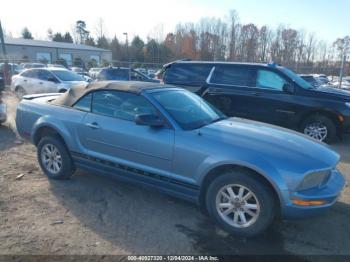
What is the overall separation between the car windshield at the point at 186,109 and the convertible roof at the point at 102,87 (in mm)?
241

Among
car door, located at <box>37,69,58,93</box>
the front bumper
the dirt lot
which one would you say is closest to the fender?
the dirt lot

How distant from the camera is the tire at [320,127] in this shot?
7.37 m

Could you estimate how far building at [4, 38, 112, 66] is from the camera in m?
51.8

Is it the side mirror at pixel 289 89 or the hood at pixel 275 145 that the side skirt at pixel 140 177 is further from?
the side mirror at pixel 289 89

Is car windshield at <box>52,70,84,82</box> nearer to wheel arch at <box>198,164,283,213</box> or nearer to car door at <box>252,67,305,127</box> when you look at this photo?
car door at <box>252,67,305,127</box>

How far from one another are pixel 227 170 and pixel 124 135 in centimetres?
143

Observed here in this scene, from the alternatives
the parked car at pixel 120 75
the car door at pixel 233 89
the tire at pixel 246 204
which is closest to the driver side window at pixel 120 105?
the tire at pixel 246 204

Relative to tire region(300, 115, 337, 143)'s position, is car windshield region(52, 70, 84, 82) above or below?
above

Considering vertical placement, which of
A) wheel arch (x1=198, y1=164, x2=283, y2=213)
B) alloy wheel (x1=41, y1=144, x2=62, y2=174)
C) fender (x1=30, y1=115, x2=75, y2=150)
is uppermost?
fender (x1=30, y1=115, x2=75, y2=150)

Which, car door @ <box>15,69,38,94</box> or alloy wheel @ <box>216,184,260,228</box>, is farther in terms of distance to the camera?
car door @ <box>15,69,38,94</box>

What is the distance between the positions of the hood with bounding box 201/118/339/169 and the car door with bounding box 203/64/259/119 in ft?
13.5

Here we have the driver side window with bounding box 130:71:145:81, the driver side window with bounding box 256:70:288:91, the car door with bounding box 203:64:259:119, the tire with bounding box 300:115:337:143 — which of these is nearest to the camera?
the tire with bounding box 300:115:337:143

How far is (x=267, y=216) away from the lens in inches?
127

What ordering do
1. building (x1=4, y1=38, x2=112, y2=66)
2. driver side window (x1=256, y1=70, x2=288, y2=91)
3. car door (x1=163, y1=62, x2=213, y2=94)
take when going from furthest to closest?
1. building (x1=4, y1=38, x2=112, y2=66)
2. car door (x1=163, y1=62, x2=213, y2=94)
3. driver side window (x1=256, y1=70, x2=288, y2=91)
